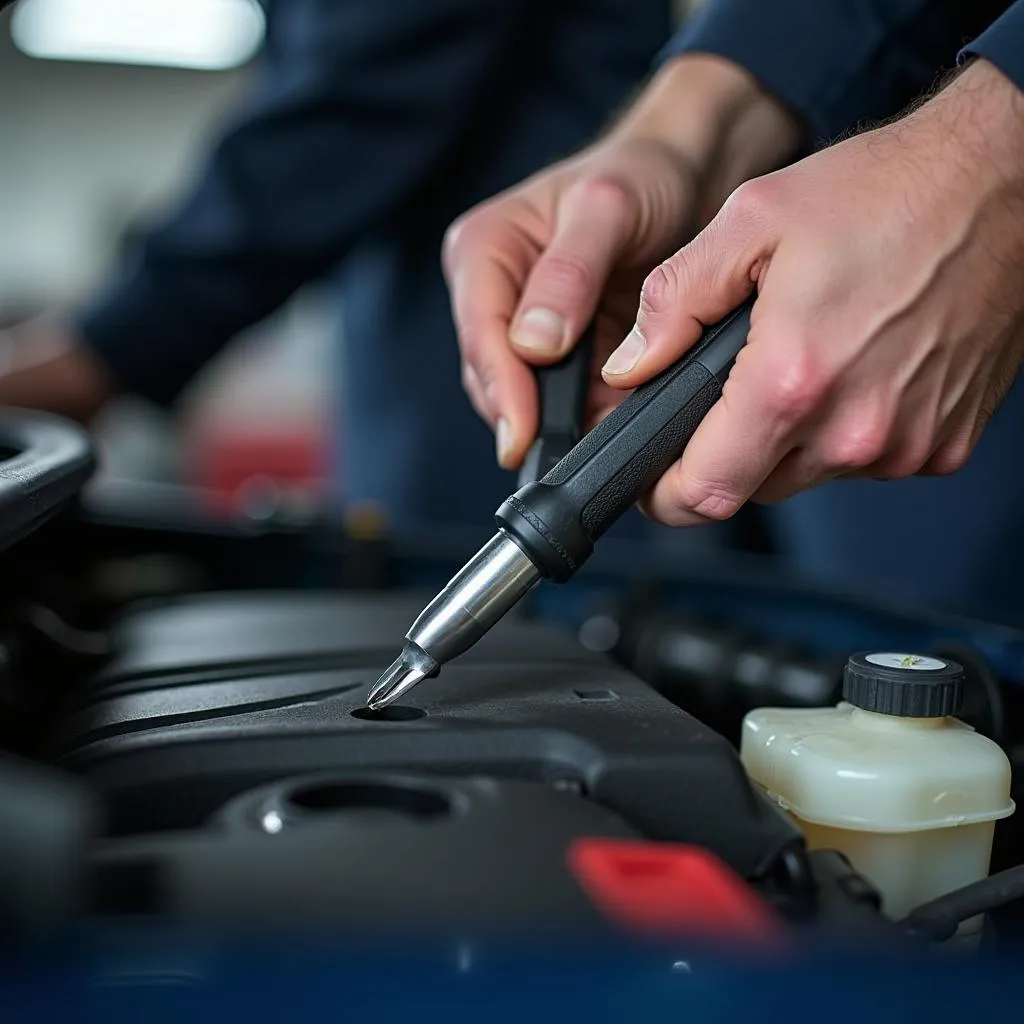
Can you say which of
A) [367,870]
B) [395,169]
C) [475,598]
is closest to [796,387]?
[475,598]

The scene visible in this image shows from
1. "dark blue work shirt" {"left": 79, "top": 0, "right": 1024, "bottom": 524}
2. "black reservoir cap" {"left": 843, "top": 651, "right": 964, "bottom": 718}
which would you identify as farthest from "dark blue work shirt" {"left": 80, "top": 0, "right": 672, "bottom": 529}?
Result: "black reservoir cap" {"left": 843, "top": 651, "right": 964, "bottom": 718}

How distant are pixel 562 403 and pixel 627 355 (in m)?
0.09

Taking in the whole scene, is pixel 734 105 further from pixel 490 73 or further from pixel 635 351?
pixel 490 73

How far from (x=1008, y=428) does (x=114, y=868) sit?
0.69m

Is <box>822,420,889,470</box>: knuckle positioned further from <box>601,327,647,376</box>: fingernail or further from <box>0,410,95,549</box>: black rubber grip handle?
<box>0,410,95,549</box>: black rubber grip handle

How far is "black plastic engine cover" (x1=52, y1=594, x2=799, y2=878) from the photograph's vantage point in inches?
14.9

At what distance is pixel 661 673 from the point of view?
0.67 meters

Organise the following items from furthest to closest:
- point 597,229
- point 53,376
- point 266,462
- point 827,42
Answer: point 266,462, point 53,376, point 827,42, point 597,229

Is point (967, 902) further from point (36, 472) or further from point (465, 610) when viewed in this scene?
point (36, 472)

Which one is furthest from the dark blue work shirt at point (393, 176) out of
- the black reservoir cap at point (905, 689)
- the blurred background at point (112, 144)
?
the blurred background at point (112, 144)

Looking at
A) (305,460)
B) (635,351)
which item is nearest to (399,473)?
(635,351)

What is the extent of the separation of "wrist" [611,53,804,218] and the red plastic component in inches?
18.7

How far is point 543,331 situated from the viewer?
587mm

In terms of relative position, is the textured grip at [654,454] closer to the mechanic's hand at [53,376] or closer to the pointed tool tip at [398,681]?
the pointed tool tip at [398,681]
